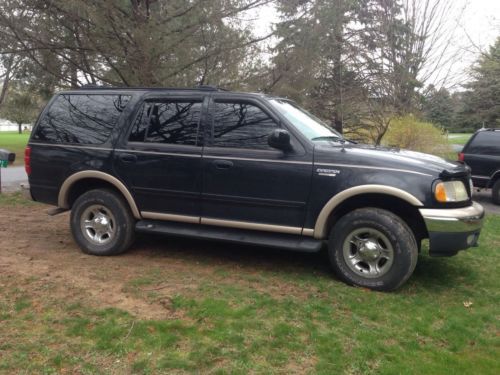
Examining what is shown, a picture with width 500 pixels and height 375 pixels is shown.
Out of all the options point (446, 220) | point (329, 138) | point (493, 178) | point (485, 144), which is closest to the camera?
point (446, 220)

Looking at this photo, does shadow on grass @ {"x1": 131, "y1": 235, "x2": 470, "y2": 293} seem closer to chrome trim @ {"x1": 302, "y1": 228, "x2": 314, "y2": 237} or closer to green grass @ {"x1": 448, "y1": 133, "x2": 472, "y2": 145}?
chrome trim @ {"x1": 302, "y1": 228, "x2": 314, "y2": 237}

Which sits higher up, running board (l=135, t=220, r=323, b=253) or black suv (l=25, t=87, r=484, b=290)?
black suv (l=25, t=87, r=484, b=290)

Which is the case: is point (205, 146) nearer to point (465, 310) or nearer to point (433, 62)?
point (465, 310)

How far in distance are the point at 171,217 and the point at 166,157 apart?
66 centimetres

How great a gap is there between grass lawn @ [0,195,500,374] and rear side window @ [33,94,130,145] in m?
1.66

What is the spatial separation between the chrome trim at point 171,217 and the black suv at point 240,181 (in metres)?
0.01

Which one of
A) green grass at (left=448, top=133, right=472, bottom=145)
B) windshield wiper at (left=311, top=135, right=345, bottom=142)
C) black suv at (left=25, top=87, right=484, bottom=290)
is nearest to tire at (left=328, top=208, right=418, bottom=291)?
black suv at (left=25, top=87, right=484, bottom=290)

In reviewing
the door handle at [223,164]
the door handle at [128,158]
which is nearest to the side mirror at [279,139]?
the door handle at [223,164]

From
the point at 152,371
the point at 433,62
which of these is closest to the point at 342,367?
the point at 152,371

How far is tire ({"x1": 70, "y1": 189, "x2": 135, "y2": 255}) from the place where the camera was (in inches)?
215

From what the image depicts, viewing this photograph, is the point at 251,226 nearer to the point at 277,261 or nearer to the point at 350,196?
the point at 277,261

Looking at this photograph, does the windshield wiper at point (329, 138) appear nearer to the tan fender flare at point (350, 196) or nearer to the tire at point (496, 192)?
the tan fender flare at point (350, 196)

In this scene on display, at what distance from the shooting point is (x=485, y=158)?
34.4ft

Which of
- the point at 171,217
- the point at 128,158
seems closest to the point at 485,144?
the point at 171,217
